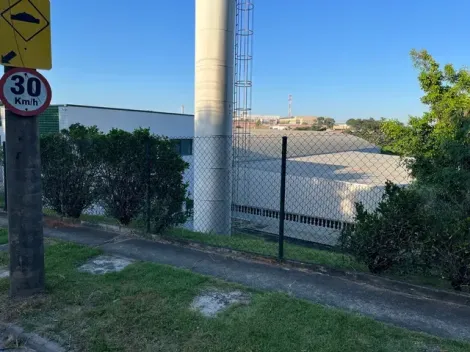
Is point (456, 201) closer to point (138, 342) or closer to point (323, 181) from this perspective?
point (138, 342)

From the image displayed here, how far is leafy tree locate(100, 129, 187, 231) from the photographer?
22.0 feet

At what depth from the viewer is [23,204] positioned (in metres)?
3.86

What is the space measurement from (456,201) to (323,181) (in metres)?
15.2

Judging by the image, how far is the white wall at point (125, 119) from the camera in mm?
21359

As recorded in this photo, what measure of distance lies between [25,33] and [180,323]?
10.2 feet

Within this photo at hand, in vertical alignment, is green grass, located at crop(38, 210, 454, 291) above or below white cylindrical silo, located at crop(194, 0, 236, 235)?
below

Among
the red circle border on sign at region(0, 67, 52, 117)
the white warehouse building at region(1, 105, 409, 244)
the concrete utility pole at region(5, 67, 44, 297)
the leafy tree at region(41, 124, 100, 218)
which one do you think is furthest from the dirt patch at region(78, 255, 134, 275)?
the white warehouse building at region(1, 105, 409, 244)

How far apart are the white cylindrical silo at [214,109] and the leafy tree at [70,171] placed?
3325mm

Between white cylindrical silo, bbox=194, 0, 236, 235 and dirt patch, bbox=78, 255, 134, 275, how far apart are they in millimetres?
5194

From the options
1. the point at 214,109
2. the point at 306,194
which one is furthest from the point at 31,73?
the point at 306,194

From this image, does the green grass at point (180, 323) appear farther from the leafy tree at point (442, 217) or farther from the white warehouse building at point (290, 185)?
the white warehouse building at point (290, 185)

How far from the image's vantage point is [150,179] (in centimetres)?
673

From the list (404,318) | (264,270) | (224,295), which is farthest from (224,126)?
(404,318)

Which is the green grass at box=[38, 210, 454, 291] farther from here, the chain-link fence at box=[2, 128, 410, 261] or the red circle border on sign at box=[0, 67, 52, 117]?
the red circle border on sign at box=[0, 67, 52, 117]
